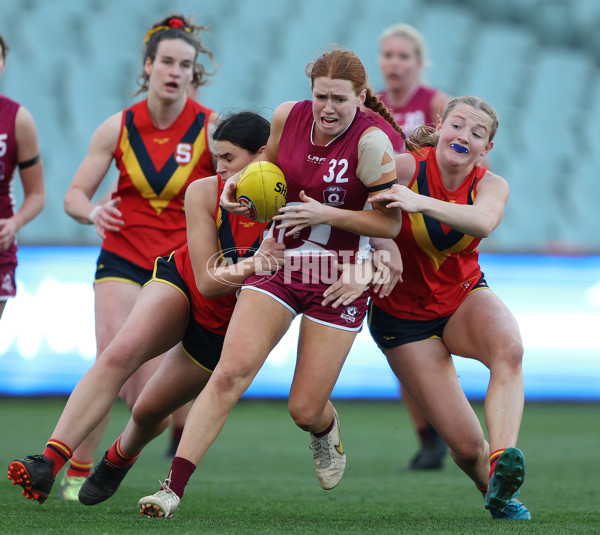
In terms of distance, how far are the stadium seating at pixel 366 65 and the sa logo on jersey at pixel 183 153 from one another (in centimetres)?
639

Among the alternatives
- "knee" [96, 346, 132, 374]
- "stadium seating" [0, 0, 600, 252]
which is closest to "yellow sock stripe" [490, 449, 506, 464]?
"knee" [96, 346, 132, 374]

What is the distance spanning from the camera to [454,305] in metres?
4.50

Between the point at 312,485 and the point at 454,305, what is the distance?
1795mm

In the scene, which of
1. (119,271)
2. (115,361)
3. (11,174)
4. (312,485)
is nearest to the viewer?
(115,361)

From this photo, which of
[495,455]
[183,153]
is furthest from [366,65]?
[495,455]

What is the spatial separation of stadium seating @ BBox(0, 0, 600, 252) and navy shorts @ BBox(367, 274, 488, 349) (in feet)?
24.5

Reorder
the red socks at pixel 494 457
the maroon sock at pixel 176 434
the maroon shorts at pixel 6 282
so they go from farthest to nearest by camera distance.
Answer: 1. the maroon sock at pixel 176 434
2. the maroon shorts at pixel 6 282
3. the red socks at pixel 494 457

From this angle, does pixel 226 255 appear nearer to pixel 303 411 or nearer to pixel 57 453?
pixel 303 411

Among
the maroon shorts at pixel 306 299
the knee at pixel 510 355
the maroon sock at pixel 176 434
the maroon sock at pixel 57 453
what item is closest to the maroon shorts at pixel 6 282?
the maroon sock at pixel 57 453

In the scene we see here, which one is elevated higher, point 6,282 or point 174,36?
point 174,36

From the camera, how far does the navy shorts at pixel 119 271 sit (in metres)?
5.20

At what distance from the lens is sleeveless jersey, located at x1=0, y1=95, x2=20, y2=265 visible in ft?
17.9

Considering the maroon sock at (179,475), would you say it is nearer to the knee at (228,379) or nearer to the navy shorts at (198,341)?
the knee at (228,379)

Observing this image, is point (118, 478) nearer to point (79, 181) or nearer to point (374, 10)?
point (79, 181)
